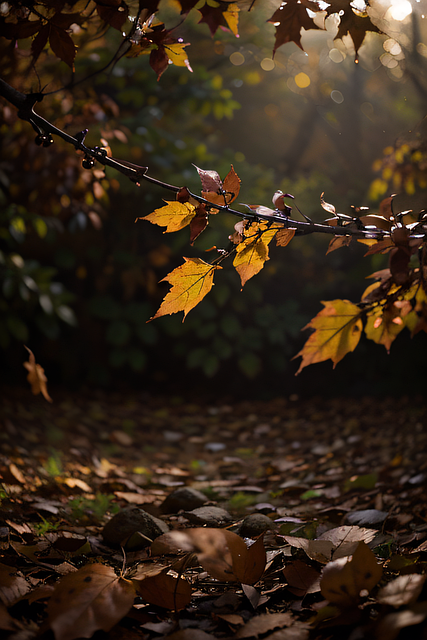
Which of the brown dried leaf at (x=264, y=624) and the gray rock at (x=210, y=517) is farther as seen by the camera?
the gray rock at (x=210, y=517)

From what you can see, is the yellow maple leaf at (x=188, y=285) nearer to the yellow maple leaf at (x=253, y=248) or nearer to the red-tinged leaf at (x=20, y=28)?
the yellow maple leaf at (x=253, y=248)

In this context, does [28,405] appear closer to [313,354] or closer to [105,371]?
[105,371]

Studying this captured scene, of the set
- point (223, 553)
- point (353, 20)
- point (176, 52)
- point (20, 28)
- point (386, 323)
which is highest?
point (20, 28)

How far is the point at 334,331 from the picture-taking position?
102 centimetres

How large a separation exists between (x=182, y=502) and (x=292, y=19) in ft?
4.19

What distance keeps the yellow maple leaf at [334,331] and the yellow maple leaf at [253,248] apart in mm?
251

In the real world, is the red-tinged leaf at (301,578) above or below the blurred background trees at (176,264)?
below

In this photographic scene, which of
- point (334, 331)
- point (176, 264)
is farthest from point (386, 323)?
point (176, 264)

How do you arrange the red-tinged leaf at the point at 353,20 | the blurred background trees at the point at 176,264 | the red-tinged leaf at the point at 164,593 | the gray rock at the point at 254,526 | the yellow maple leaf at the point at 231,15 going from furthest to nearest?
the blurred background trees at the point at 176,264
the gray rock at the point at 254,526
the yellow maple leaf at the point at 231,15
the red-tinged leaf at the point at 353,20
the red-tinged leaf at the point at 164,593

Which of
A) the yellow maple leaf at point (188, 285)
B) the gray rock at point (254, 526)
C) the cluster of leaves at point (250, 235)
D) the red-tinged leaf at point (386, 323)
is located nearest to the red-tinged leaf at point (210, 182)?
the cluster of leaves at point (250, 235)

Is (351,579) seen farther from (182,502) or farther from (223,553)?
(182,502)

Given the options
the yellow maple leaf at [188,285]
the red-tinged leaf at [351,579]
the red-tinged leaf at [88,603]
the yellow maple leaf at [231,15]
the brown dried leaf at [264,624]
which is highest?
the yellow maple leaf at [231,15]

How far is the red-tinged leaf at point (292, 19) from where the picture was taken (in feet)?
2.89

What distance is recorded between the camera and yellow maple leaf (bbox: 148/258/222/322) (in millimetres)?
788
